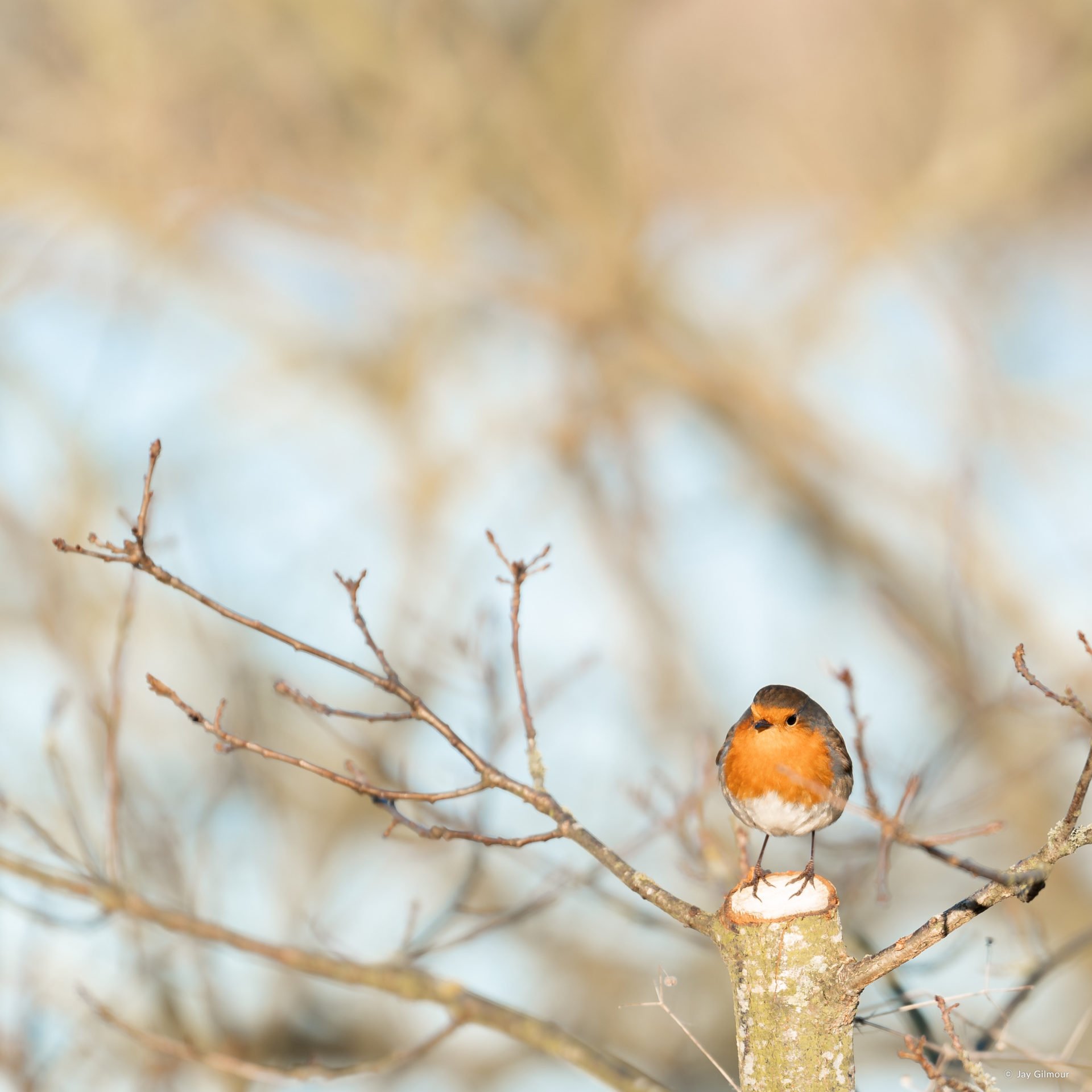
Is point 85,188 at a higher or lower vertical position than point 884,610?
higher

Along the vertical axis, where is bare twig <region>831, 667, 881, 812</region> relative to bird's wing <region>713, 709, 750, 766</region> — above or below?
below

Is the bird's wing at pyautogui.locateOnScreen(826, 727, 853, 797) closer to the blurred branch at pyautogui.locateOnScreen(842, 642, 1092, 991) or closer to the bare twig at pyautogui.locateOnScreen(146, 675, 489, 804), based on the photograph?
the blurred branch at pyautogui.locateOnScreen(842, 642, 1092, 991)

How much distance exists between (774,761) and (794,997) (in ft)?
1.55

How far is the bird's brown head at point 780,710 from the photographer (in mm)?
2098

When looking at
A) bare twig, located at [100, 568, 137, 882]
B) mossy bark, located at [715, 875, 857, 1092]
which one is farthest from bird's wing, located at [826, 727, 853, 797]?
bare twig, located at [100, 568, 137, 882]

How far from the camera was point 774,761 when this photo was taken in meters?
2.06

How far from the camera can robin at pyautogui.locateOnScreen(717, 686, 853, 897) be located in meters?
1.99

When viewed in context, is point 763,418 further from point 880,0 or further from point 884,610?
point 884,610

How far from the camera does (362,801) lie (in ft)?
20.5

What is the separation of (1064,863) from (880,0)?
218 inches

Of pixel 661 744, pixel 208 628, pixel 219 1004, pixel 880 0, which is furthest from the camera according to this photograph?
pixel 880 0

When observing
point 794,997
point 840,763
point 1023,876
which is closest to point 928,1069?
point 794,997

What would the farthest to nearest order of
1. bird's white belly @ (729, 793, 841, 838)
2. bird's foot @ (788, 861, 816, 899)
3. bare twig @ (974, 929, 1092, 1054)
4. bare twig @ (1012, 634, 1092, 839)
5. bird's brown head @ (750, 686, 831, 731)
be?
bare twig @ (974, 929, 1092, 1054) → bird's brown head @ (750, 686, 831, 731) → bird's white belly @ (729, 793, 841, 838) → bird's foot @ (788, 861, 816, 899) → bare twig @ (1012, 634, 1092, 839)

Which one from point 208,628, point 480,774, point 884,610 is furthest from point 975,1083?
point 208,628
